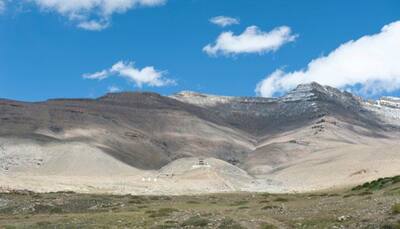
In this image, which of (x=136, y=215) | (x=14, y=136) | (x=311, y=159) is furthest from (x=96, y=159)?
(x=136, y=215)

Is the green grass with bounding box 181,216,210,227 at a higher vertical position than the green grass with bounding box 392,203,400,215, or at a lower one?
lower

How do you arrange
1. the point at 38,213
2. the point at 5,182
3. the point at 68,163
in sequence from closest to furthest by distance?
the point at 38,213 → the point at 5,182 → the point at 68,163

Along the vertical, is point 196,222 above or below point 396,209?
below

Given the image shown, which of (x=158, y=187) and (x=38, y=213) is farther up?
(x=158, y=187)

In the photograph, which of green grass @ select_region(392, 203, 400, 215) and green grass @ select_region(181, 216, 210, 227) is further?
green grass @ select_region(181, 216, 210, 227)

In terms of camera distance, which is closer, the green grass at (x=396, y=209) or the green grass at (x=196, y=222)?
the green grass at (x=396, y=209)

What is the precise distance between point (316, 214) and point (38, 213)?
82.3 ft

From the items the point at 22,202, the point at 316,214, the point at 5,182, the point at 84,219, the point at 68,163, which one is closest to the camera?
the point at 316,214

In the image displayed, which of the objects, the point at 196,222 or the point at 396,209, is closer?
the point at 396,209

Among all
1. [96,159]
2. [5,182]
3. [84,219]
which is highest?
[96,159]

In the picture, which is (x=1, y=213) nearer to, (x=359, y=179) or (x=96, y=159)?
(x=359, y=179)

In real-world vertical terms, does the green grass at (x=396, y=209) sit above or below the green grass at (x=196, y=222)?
above

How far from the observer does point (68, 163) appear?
148m

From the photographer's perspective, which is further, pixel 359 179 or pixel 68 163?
pixel 68 163
